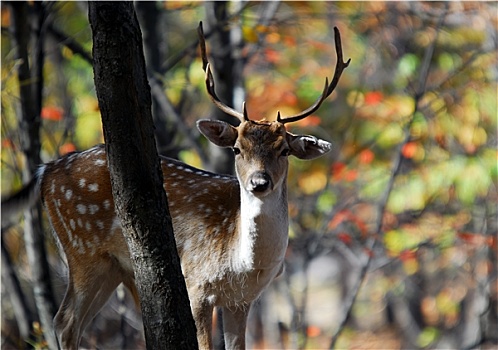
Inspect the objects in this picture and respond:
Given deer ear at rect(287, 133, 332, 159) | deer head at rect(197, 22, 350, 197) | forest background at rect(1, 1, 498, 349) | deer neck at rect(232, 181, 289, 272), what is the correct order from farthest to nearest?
forest background at rect(1, 1, 498, 349) < deer ear at rect(287, 133, 332, 159) < deer neck at rect(232, 181, 289, 272) < deer head at rect(197, 22, 350, 197)

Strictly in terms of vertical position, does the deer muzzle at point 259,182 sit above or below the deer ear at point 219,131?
below

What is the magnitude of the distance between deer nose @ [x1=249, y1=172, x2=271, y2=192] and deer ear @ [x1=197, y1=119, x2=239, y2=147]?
0.46 meters

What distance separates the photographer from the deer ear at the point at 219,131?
537cm

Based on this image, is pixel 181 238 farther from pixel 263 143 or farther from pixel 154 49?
pixel 154 49

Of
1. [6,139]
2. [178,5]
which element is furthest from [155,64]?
[6,139]

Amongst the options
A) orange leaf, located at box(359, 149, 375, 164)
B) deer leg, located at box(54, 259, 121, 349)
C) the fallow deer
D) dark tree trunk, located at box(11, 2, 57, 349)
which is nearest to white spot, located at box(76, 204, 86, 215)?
the fallow deer

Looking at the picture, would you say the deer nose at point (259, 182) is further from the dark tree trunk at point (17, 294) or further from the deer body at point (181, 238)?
the dark tree trunk at point (17, 294)

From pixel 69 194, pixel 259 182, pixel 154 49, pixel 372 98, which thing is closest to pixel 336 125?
pixel 372 98

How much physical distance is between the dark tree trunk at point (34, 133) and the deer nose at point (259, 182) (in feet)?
7.94

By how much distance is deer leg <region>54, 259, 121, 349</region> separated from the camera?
5555mm

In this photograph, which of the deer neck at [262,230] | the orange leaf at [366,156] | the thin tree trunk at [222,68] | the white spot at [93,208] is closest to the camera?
the deer neck at [262,230]

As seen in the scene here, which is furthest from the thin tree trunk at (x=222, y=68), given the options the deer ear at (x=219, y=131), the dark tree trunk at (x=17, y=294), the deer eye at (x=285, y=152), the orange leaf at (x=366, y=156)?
the deer eye at (x=285, y=152)

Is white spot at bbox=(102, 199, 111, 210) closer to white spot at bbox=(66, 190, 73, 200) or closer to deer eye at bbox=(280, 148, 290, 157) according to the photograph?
white spot at bbox=(66, 190, 73, 200)

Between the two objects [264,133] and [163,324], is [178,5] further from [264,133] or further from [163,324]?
[163,324]
